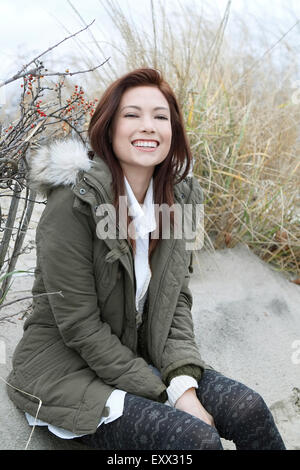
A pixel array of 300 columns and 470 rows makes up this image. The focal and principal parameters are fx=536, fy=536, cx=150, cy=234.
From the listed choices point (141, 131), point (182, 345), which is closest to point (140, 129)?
point (141, 131)

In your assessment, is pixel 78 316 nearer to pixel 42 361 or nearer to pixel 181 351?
pixel 42 361

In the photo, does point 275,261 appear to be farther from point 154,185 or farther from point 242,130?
point 154,185

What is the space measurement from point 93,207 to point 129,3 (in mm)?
2878

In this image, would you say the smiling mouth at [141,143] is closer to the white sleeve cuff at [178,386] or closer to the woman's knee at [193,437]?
the white sleeve cuff at [178,386]

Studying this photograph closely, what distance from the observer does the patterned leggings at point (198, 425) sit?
172cm

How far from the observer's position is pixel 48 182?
1953 millimetres

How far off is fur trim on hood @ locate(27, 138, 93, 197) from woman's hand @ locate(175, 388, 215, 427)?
2.85 ft

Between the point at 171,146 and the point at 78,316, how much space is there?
0.86 meters

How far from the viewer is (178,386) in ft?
6.45

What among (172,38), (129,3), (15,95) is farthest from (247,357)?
(15,95)

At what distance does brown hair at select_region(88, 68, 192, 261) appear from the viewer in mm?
2100

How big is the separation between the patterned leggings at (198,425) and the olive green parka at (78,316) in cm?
8

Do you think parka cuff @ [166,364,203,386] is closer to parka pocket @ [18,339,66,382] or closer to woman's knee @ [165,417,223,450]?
woman's knee @ [165,417,223,450]

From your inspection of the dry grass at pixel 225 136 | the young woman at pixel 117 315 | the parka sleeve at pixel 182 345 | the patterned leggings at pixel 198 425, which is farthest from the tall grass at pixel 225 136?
the patterned leggings at pixel 198 425
